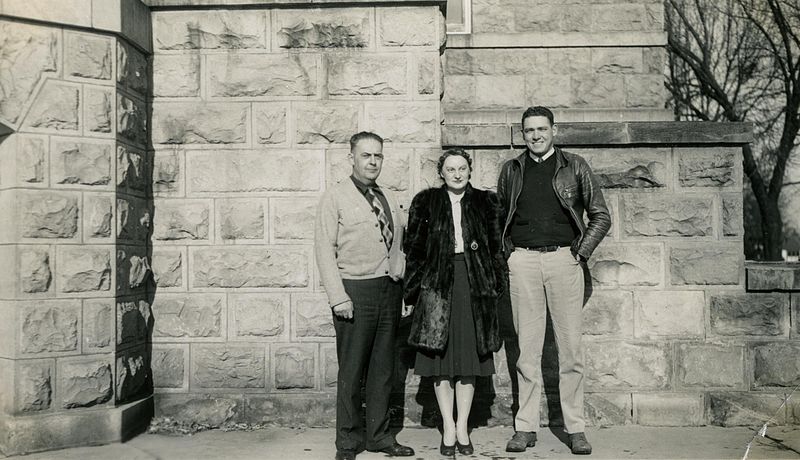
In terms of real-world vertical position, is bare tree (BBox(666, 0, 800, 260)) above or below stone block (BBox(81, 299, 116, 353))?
above

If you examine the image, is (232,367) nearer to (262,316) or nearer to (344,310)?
(262,316)

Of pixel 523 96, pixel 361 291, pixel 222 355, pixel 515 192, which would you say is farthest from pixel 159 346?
pixel 523 96

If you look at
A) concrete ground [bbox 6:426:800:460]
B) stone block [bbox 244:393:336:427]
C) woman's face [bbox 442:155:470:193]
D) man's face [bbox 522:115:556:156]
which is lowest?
concrete ground [bbox 6:426:800:460]

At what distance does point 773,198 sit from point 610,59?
12889 mm

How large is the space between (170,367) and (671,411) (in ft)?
13.3

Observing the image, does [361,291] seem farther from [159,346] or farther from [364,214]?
[159,346]

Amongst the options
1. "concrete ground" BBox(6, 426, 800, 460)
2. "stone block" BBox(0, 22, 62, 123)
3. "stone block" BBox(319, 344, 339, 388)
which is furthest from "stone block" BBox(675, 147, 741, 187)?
"stone block" BBox(0, 22, 62, 123)

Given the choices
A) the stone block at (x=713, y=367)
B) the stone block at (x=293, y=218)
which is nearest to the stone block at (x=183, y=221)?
the stone block at (x=293, y=218)

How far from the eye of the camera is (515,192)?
5.06 metres

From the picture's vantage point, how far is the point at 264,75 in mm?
5859

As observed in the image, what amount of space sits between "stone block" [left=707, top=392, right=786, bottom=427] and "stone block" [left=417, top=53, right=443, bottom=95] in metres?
3.36

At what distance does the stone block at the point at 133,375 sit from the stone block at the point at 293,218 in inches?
56.0

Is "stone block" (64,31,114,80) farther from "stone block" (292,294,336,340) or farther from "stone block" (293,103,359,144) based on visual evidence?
"stone block" (292,294,336,340)

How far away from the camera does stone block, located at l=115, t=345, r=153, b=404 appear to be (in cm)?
535
